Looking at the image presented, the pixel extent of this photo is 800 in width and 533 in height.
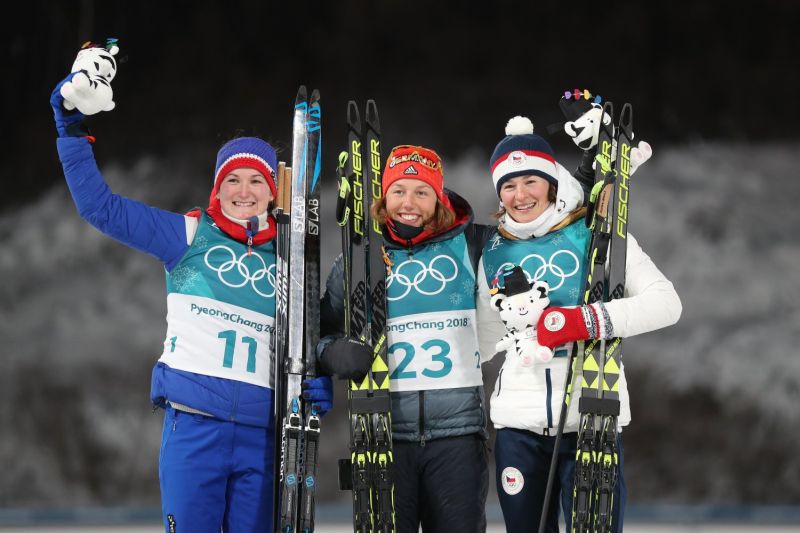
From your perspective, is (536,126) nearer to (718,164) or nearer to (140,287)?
(718,164)

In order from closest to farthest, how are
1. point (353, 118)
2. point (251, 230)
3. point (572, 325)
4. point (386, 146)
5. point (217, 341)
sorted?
1. point (572, 325)
2. point (217, 341)
3. point (251, 230)
4. point (353, 118)
5. point (386, 146)

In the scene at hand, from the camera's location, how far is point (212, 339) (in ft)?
8.59

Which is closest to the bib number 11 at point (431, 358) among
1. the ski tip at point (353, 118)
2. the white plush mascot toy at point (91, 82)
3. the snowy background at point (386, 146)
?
the ski tip at point (353, 118)

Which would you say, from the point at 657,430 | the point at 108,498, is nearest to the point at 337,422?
the point at 108,498

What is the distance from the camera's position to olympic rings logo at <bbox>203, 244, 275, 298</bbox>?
8.77 feet

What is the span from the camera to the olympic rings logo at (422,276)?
8.52 feet

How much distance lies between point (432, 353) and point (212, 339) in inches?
25.3

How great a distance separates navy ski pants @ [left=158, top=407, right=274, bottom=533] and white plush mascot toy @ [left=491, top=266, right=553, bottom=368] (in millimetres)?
777

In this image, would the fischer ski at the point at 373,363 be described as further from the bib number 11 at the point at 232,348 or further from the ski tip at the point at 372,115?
the bib number 11 at the point at 232,348

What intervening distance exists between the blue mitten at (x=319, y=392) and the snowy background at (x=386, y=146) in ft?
14.6

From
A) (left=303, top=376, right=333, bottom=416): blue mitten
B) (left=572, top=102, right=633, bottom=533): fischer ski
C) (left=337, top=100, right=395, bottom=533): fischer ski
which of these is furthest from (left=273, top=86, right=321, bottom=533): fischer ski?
(left=572, top=102, right=633, bottom=533): fischer ski

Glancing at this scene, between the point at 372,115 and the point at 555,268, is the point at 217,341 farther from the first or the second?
the point at 555,268

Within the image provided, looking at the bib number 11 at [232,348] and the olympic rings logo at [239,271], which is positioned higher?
the olympic rings logo at [239,271]

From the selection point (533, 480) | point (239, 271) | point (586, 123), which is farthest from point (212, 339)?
point (586, 123)
